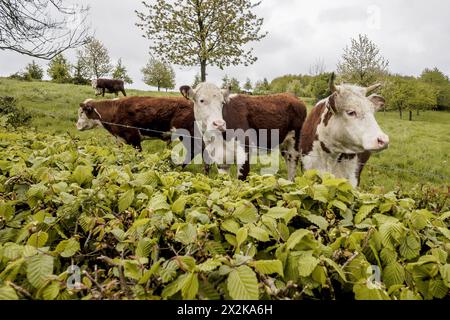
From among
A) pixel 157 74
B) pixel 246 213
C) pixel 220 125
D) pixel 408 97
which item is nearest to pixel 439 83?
pixel 408 97

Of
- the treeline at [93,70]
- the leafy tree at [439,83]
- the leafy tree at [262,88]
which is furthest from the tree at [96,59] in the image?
the leafy tree at [439,83]

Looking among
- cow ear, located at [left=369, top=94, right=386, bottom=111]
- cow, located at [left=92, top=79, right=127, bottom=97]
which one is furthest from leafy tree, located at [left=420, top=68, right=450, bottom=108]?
cow ear, located at [left=369, top=94, right=386, bottom=111]

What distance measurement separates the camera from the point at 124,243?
155 centimetres

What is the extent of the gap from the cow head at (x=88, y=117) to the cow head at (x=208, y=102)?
5496mm

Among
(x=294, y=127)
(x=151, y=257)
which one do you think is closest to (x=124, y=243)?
(x=151, y=257)

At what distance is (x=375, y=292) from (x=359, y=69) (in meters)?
33.6

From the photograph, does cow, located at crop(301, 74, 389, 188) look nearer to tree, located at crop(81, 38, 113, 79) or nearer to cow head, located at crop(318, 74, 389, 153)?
cow head, located at crop(318, 74, 389, 153)

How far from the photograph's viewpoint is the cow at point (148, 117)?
962 cm

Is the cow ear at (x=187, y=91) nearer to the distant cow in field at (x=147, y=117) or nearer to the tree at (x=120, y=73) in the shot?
the distant cow in field at (x=147, y=117)

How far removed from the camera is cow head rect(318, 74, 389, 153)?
4.27 meters

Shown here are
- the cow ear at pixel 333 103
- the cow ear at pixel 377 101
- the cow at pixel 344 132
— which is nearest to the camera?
the cow at pixel 344 132

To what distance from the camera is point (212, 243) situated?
1485mm

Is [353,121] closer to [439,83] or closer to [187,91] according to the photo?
[187,91]

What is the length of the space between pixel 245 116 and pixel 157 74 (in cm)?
5399
